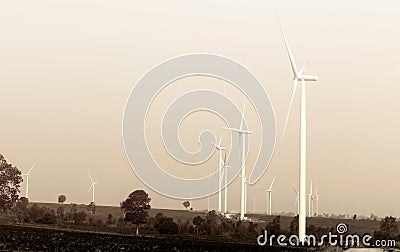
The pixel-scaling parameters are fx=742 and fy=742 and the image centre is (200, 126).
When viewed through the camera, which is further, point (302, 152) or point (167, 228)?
point (167, 228)

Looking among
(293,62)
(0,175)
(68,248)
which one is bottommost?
(68,248)

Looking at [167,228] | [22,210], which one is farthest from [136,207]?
[22,210]

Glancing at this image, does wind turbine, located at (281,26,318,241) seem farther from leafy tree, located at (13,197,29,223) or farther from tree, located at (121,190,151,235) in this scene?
leafy tree, located at (13,197,29,223)

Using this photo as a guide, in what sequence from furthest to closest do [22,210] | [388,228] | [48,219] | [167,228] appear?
[22,210] < [48,219] < [167,228] < [388,228]

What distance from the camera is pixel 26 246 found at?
55688mm

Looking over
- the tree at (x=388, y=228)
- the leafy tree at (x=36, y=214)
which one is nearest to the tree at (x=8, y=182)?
the leafy tree at (x=36, y=214)

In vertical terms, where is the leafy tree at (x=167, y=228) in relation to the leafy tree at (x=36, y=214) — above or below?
below

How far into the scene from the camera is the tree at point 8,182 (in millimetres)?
129375

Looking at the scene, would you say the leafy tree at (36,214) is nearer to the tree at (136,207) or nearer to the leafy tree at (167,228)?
the tree at (136,207)

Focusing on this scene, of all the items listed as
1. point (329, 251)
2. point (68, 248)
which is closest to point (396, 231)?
point (329, 251)

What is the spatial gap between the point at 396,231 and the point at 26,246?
66.2m

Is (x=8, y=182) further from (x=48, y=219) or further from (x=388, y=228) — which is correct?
(x=388, y=228)

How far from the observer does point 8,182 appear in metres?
130

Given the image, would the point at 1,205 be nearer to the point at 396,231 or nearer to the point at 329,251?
the point at 396,231
